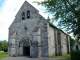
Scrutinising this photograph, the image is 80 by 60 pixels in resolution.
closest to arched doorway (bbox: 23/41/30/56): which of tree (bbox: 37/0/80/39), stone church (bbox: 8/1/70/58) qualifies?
stone church (bbox: 8/1/70/58)

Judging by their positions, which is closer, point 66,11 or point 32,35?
point 66,11

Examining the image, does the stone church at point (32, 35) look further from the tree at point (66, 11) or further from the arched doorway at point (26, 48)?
the tree at point (66, 11)

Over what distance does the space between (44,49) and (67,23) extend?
11550mm

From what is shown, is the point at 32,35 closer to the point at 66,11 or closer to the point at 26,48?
the point at 26,48

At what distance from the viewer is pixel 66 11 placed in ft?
46.6

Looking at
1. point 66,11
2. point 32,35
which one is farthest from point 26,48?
point 66,11

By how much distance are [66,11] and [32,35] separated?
13248mm

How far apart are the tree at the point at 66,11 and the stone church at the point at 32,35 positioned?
30.8ft

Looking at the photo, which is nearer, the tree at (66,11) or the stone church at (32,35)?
the tree at (66,11)

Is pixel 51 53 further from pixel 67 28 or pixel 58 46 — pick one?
pixel 67 28

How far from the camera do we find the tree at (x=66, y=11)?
14039mm

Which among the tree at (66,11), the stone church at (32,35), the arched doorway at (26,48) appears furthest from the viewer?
the arched doorway at (26,48)

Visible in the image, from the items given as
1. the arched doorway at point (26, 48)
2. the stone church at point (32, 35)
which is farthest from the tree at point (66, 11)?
the arched doorway at point (26, 48)

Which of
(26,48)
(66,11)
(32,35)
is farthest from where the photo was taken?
(26,48)
